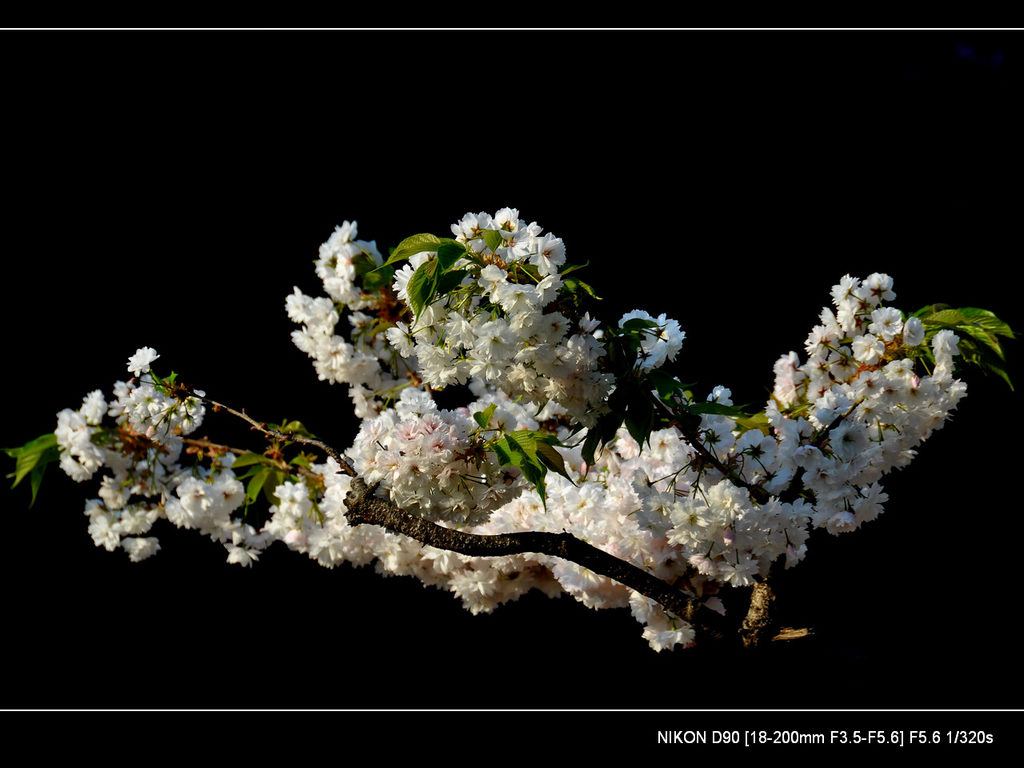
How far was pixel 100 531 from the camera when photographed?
225 centimetres

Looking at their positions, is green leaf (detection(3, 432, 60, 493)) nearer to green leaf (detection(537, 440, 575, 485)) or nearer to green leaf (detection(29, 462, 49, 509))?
green leaf (detection(29, 462, 49, 509))

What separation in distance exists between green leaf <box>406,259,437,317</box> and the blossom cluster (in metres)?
0.01

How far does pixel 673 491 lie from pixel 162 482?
3.80ft

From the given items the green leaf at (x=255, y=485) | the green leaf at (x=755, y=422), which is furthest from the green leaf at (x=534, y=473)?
the green leaf at (x=255, y=485)

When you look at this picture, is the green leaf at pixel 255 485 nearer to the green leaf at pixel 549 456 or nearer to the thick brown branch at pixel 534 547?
the thick brown branch at pixel 534 547

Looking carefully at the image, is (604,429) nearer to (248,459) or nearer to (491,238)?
(491,238)

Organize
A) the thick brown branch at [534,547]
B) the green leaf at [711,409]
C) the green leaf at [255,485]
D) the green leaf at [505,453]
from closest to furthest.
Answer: the green leaf at [505,453] < the green leaf at [711,409] < the thick brown branch at [534,547] < the green leaf at [255,485]

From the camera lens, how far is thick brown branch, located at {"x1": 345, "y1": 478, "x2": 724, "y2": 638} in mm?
1775

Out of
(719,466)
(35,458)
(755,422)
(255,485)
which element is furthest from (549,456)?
(35,458)

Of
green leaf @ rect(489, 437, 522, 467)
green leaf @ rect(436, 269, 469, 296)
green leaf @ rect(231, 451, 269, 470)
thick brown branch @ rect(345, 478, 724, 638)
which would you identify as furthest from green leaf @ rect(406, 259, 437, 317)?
green leaf @ rect(231, 451, 269, 470)

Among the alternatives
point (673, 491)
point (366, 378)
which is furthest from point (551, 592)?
point (366, 378)

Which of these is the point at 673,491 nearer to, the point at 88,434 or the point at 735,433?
the point at 735,433

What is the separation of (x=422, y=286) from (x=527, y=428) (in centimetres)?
61

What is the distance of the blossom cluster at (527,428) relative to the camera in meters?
1.49
